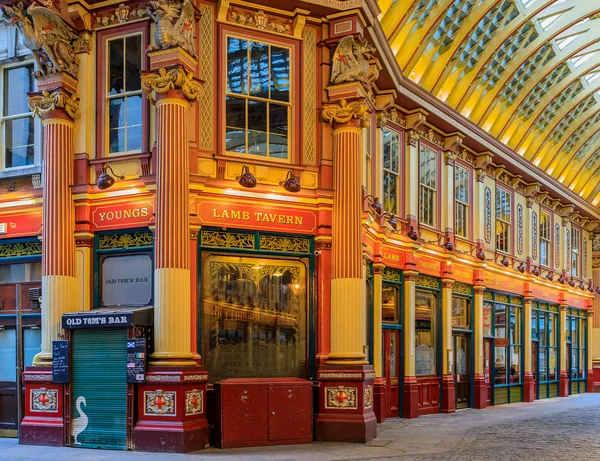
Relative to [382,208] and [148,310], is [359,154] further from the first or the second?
[148,310]

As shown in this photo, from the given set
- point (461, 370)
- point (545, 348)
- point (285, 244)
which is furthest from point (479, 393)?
point (285, 244)

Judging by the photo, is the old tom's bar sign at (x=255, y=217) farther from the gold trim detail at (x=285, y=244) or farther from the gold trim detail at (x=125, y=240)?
the gold trim detail at (x=125, y=240)

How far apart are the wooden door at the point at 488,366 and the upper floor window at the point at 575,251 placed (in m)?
11.0

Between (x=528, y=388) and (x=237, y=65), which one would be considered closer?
(x=237, y=65)

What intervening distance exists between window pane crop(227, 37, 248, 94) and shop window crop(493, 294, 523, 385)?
13998 mm

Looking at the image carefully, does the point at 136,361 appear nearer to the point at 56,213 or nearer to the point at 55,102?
the point at 56,213

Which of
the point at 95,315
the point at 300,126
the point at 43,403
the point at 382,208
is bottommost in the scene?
the point at 43,403

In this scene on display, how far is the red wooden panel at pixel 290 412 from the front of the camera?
45.6 feet

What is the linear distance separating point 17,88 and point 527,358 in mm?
18906

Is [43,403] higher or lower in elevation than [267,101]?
lower

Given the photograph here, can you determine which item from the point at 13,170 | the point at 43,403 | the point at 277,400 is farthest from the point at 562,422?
the point at 13,170

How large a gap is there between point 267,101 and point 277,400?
5.60 m

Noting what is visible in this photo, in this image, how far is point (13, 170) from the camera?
1611cm

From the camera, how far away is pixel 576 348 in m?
33.9
